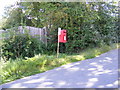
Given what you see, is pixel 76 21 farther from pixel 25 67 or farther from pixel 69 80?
pixel 69 80

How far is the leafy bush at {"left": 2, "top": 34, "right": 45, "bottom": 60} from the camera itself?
470 cm

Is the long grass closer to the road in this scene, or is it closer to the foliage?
the road

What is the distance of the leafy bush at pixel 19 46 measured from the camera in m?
4.70

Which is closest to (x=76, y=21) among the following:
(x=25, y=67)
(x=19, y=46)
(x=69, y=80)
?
(x=19, y=46)

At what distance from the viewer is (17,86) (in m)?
2.32

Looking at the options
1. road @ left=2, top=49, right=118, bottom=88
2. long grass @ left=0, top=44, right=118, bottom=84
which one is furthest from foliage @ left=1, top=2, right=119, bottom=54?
road @ left=2, top=49, right=118, bottom=88

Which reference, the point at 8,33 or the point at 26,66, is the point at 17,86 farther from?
the point at 8,33

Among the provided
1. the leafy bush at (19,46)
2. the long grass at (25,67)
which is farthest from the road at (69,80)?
the leafy bush at (19,46)

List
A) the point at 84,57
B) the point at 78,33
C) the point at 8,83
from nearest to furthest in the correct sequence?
the point at 8,83 < the point at 84,57 < the point at 78,33

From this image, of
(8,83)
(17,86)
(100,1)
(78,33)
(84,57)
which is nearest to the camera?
(17,86)

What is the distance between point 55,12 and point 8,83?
13.5ft

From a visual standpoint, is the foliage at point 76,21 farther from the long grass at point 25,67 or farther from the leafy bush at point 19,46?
the long grass at point 25,67

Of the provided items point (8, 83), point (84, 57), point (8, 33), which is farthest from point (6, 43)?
point (84, 57)

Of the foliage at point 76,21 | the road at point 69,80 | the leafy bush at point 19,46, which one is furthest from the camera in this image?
the foliage at point 76,21
